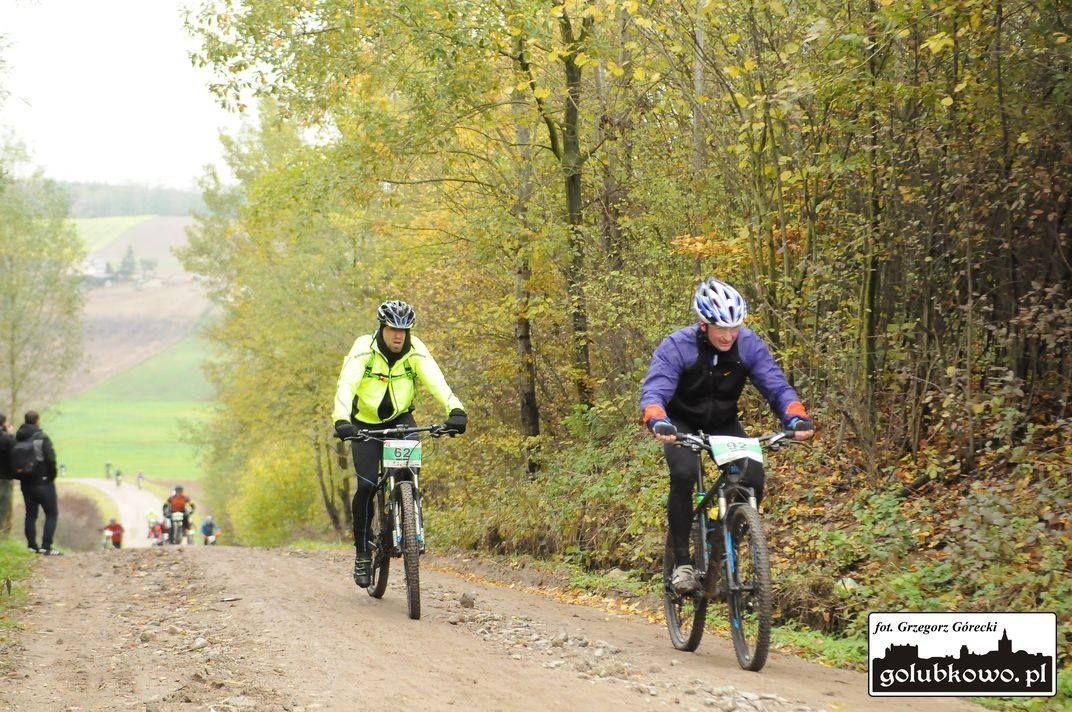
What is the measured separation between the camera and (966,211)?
936 centimetres

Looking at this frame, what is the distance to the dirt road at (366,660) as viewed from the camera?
5.52 m

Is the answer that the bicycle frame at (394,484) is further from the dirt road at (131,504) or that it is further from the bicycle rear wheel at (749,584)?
the dirt road at (131,504)

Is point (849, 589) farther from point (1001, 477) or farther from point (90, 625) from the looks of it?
point (90, 625)

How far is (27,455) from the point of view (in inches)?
638

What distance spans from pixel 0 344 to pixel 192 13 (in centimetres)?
3450

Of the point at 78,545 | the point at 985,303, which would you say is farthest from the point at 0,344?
the point at 985,303

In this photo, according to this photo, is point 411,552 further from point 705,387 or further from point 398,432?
point 705,387

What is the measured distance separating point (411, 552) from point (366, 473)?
90 centimetres

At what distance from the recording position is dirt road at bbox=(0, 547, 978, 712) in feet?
18.1

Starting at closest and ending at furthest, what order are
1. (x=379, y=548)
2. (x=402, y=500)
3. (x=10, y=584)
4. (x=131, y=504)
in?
(x=402, y=500)
(x=379, y=548)
(x=10, y=584)
(x=131, y=504)

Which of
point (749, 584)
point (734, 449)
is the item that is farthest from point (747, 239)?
point (749, 584)

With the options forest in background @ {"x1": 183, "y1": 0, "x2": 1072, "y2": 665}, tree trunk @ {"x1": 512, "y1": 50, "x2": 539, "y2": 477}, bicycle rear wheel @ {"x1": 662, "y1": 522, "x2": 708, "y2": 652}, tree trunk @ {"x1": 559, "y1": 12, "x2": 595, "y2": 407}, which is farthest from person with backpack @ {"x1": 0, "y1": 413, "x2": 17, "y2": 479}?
bicycle rear wheel @ {"x1": 662, "y1": 522, "x2": 708, "y2": 652}

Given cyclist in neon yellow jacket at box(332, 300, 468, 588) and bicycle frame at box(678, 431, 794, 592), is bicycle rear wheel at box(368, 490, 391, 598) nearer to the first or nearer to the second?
cyclist in neon yellow jacket at box(332, 300, 468, 588)

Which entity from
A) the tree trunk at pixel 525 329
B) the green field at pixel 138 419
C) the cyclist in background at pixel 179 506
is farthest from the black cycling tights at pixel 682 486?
the green field at pixel 138 419
